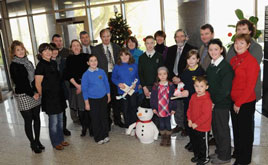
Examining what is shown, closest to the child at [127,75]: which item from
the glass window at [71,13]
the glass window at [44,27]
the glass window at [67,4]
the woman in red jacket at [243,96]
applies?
the woman in red jacket at [243,96]

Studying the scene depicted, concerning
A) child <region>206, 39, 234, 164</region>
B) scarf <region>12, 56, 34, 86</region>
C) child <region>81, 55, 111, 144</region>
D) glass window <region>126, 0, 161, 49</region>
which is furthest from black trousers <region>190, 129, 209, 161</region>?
glass window <region>126, 0, 161, 49</region>

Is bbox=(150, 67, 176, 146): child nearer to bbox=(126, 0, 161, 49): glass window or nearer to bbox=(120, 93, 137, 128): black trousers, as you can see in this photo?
bbox=(120, 93, 137, 128): black trousers

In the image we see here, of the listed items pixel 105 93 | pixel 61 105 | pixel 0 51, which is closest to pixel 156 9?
pixel 105 93

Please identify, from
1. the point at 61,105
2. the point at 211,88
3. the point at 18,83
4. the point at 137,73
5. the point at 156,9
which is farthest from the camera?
the point at 156,9

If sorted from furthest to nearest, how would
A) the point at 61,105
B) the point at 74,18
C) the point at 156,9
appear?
the point at 74,18, the point at 156,9, the point at 61,105

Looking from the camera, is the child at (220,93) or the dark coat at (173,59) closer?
the child at (220,93)

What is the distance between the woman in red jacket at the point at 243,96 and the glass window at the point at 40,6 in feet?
23.1

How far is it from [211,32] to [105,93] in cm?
174

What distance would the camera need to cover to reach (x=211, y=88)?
8.10 feet

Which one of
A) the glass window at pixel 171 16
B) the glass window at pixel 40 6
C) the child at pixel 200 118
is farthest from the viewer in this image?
the glass window at pixel 40 6

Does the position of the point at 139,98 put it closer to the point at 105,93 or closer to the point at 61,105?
the point at 105,93

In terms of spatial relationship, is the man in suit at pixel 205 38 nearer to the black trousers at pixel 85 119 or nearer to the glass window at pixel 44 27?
the black trousers at pixel 85 119

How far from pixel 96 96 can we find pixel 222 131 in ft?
5.81

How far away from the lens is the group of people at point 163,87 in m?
2.38
